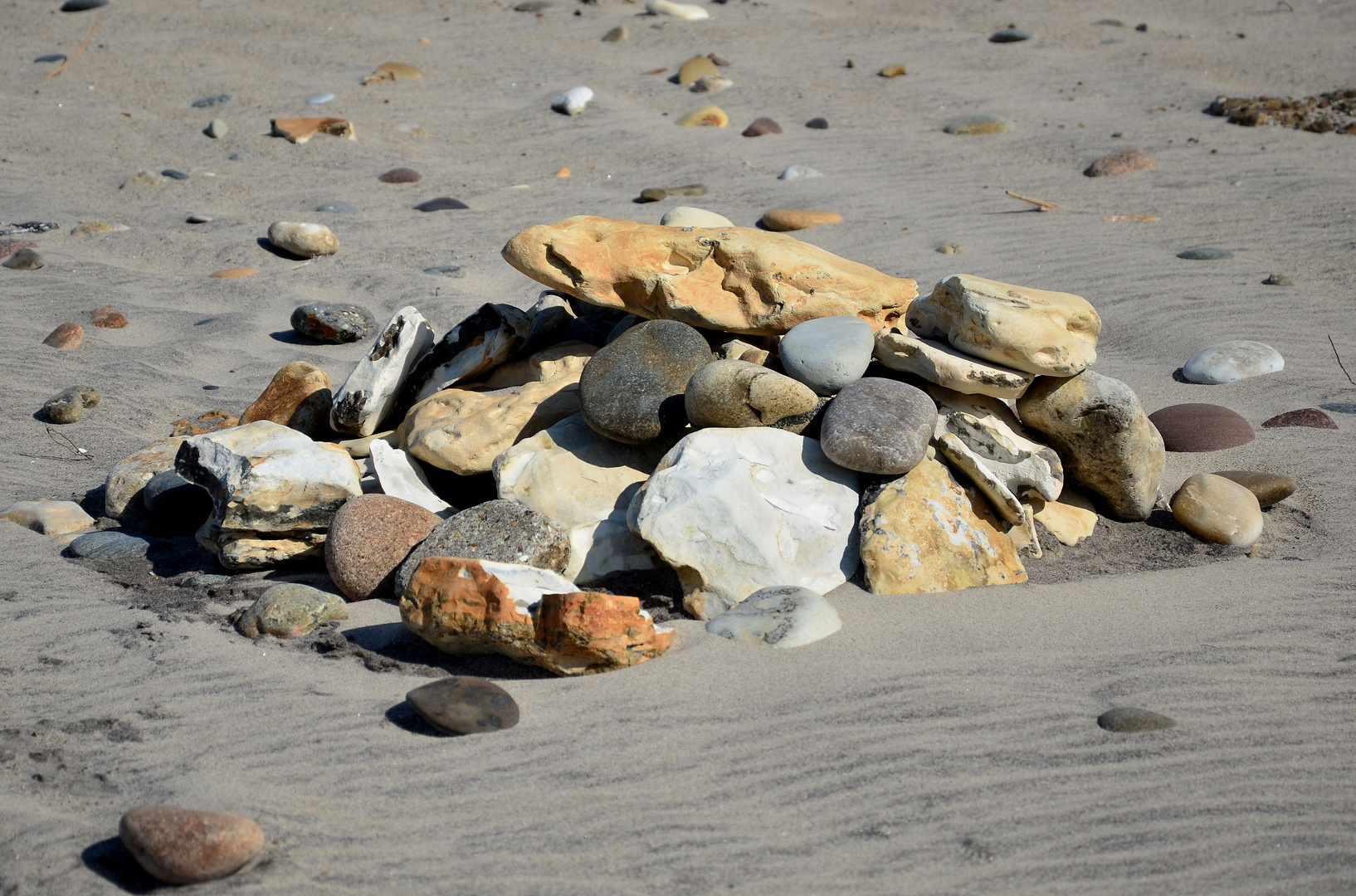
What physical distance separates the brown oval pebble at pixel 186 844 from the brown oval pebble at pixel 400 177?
23.9 ft

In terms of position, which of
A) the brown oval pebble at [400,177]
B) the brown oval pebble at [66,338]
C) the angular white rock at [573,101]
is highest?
the angular white rock at [573,101]

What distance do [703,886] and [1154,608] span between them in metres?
1.75

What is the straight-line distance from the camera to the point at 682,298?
151 inches

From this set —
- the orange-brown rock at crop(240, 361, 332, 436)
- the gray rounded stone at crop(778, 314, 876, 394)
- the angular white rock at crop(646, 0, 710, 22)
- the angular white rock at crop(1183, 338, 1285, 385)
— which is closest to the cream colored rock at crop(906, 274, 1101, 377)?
the gray rounded stone at crop(778, 314, 876, 394)

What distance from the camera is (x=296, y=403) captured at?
4395 millimetres

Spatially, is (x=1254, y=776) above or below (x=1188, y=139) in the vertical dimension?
below

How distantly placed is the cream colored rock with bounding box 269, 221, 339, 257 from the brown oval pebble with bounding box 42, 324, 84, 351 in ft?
5.66

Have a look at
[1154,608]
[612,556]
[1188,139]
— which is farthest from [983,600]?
[1188,139]

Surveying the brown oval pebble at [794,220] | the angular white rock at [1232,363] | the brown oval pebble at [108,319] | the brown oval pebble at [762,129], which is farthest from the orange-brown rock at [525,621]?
the brown oval pebble at [762,129]

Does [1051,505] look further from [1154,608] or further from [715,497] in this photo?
[715,497]

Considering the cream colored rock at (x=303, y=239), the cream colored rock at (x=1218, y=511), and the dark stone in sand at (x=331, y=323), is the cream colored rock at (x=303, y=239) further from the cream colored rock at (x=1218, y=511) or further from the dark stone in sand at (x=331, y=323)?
the cream colored rock at (x=1218, y=511)

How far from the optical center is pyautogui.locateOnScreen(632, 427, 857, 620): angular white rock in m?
3.12

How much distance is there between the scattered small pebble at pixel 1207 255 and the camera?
6.71 m

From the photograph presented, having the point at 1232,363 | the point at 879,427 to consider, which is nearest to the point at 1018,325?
the point at 879,427
